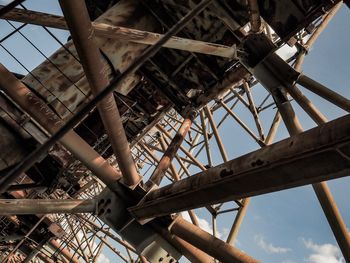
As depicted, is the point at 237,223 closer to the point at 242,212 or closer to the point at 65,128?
the point at 242,212

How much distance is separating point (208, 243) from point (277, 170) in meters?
2.14

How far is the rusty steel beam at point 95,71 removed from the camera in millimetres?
2920

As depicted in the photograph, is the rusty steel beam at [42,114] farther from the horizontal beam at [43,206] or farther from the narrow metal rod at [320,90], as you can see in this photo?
the narrow metal rod at [320,90]

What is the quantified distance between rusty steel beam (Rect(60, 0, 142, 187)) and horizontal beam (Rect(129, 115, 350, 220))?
772mm

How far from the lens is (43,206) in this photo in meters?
4.64

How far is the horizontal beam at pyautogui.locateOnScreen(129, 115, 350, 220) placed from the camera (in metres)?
2.49

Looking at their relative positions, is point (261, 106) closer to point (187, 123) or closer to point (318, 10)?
point (187, 123)

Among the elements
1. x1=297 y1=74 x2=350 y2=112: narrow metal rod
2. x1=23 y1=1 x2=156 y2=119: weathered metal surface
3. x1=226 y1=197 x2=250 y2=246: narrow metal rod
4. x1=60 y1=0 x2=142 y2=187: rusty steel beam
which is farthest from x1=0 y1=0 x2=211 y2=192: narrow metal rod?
x1=226 y1=197 x2=250 y2=246: narrow metal rod

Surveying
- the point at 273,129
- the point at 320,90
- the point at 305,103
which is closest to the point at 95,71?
the point at 305,103

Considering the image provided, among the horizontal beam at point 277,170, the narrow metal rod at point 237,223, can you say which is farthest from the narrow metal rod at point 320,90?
the narrow metal rod at point 237,223

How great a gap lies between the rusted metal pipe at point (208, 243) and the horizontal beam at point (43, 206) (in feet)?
4.06

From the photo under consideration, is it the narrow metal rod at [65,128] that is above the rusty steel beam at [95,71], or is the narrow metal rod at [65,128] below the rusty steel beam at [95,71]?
below

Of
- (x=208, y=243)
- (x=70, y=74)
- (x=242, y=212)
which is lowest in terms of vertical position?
(x=208, y=243)

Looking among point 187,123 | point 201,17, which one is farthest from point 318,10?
point 187,123
